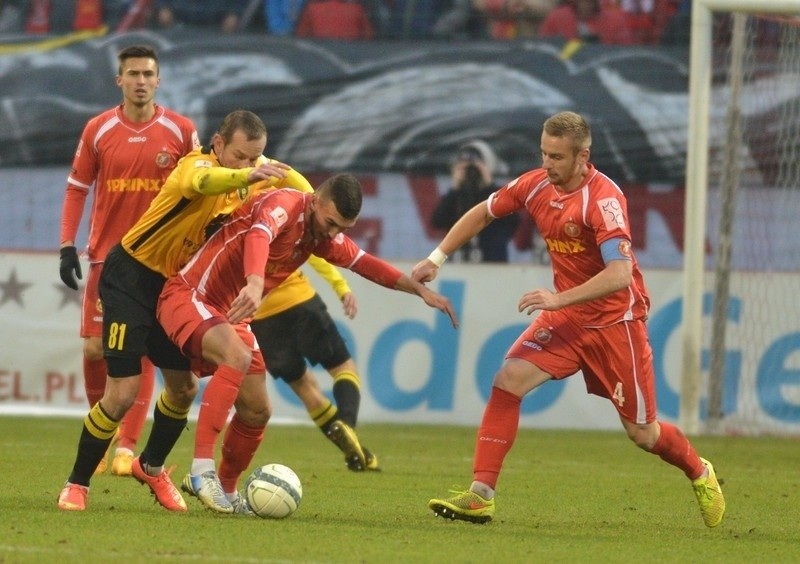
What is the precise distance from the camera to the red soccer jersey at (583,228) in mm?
7254

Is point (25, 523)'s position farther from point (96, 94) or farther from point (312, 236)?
point (96, 94)

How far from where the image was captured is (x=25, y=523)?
6699 mm

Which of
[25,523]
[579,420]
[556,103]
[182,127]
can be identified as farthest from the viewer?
[556,103]

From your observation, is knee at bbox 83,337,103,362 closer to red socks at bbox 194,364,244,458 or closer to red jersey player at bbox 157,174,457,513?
red jersey player at bbox 157,174,457,513

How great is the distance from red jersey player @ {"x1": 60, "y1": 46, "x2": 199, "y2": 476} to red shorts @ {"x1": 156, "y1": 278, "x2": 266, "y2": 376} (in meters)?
2.04

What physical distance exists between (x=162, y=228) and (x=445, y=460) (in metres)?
4.12

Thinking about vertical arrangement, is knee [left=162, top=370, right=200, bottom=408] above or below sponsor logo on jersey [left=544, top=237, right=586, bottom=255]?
below

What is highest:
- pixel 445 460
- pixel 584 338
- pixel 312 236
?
pixel 312 236

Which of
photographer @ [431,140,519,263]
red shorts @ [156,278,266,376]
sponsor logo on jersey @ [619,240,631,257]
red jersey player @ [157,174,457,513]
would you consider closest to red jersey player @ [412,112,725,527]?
sponsor logo on jersey @ [619,240,631,257]

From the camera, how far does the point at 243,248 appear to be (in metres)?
7.24

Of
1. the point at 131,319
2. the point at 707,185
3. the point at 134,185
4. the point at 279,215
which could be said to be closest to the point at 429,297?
the point at 279,215

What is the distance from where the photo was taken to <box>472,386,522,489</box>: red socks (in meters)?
7.33

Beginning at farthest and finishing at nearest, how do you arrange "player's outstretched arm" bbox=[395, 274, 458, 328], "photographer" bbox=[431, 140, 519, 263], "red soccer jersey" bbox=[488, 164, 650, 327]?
"photographer" bbox=[431, 140, 519, 263] < "player's outstretched arm" bbox=[395, 274, 458, 328] < "red soccer jersey" bbox=[488, 164, 650, 327]

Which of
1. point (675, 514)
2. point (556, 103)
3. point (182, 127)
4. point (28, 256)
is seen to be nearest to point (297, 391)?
point (182, 127)
